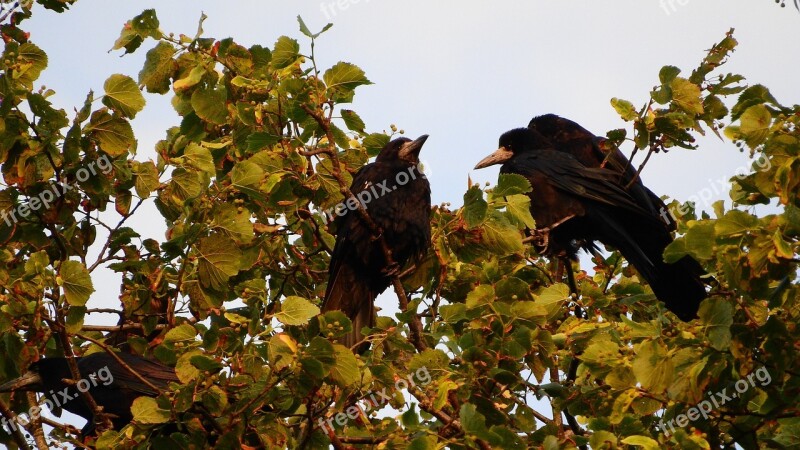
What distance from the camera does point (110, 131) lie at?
15.5 feet

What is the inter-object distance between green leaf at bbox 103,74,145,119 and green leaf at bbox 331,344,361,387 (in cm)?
192

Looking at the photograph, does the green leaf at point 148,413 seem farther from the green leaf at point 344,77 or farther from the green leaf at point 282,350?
the green leaf at point 344,77

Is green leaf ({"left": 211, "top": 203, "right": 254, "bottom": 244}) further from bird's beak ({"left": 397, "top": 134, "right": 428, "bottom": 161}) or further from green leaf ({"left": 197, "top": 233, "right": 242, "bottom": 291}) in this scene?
bird's beak ({"left": 397, "top": 134, "right": 428, "bottom": 161})

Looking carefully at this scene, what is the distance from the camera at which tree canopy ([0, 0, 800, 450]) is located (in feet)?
11.6

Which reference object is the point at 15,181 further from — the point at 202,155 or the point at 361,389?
the point at 361,389

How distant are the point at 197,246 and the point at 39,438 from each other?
151 centimetres

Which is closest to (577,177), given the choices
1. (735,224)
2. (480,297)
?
(480,297)

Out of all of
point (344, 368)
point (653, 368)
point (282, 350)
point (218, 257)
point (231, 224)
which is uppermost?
point (231, 224)

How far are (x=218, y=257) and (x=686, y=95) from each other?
2473 millimetres

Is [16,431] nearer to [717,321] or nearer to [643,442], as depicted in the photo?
[643,442]

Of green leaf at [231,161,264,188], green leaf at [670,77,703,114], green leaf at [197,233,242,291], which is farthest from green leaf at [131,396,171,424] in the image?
green leaf at [670,77,703,114]

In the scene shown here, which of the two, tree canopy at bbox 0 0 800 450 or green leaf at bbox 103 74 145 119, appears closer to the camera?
tree canopy at bbox 0 0 800 450

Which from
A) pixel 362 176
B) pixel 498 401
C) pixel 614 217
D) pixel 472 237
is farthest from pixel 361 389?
pixel 614 217

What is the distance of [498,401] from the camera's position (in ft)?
13.4
